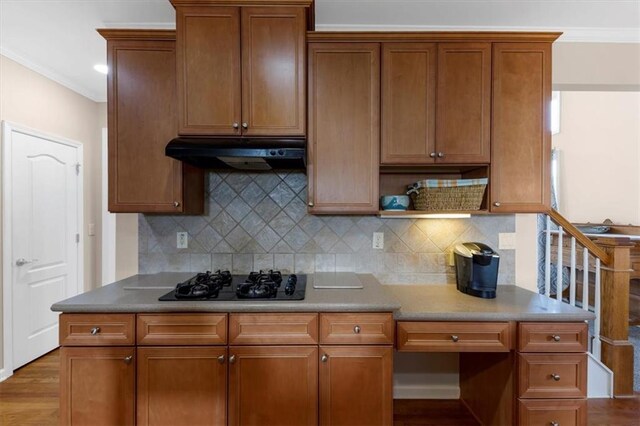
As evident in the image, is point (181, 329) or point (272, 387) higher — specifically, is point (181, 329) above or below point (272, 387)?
above

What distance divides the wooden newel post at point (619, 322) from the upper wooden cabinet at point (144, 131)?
10.2 ft

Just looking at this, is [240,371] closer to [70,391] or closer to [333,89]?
[70,391]

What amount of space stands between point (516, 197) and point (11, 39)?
155 inches

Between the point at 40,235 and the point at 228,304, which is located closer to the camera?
the point at 228,304

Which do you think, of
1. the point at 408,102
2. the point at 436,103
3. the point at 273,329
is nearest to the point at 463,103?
the point at 436,103

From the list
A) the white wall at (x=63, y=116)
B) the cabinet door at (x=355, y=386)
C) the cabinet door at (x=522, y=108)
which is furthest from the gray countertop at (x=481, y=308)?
the white wall at (x=63, y=116)

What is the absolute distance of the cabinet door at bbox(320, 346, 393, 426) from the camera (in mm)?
1671

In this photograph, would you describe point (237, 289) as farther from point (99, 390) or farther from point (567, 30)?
point (567, 30)

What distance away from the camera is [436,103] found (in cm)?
201

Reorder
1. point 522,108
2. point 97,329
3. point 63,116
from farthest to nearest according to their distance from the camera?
1. point 63,116
2. point 522,108
3. point 97,329

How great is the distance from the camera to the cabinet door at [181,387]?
1655 millimetres

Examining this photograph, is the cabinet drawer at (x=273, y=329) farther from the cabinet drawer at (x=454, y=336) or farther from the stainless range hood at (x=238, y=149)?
the stainless range hood at (x=238, y=149)

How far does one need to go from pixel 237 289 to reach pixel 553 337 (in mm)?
1661

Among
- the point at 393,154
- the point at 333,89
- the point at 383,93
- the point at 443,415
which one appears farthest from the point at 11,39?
the point at 443,415
